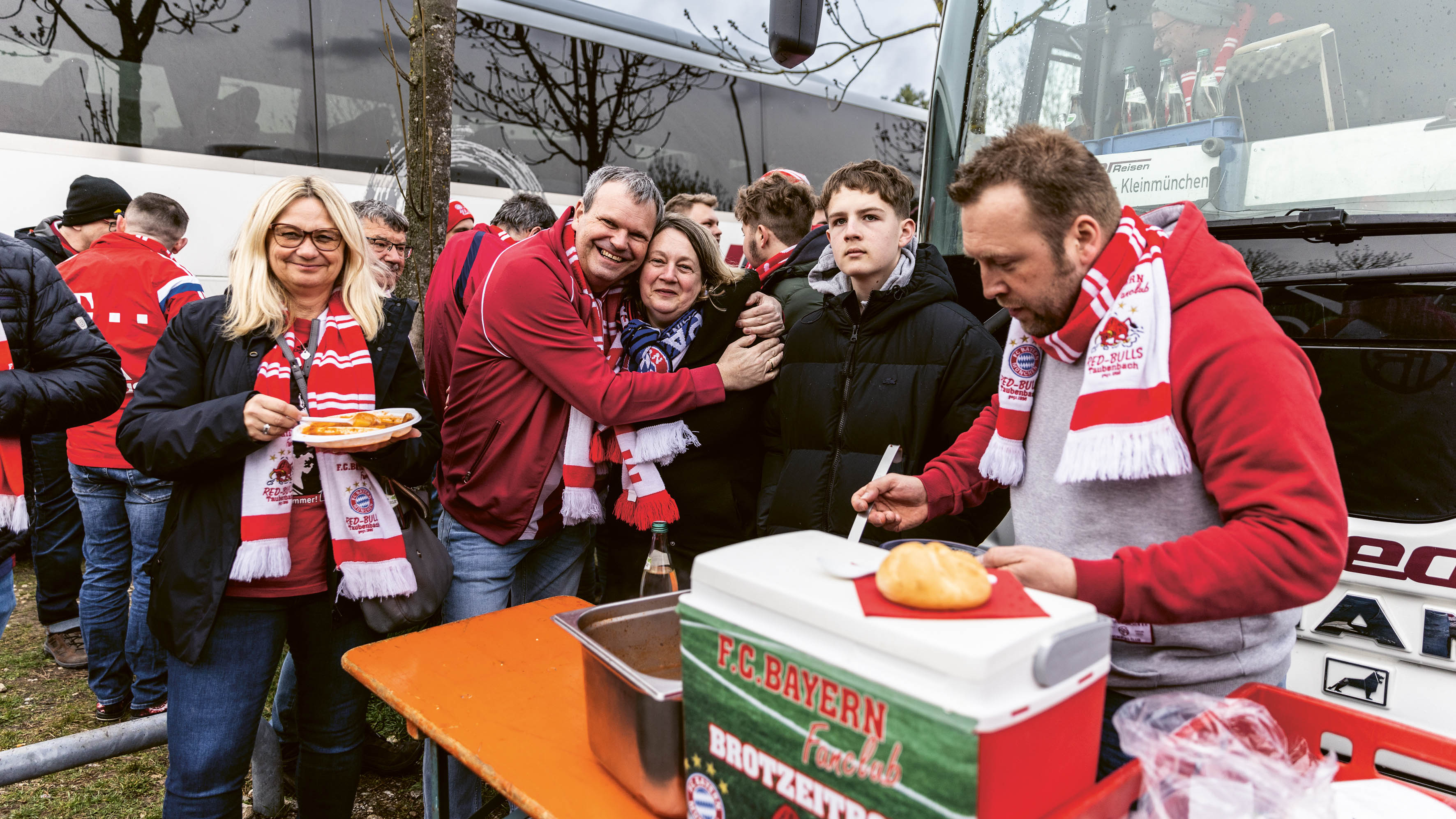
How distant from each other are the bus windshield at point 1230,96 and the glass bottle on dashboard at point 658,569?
67.5 inches

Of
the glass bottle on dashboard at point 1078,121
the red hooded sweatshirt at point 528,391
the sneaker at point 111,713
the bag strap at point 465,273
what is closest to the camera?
the red hooded sweatshirt at point 528,391

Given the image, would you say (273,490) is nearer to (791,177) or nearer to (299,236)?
(299,236)

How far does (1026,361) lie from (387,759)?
9.75 ft

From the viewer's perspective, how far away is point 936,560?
101cm

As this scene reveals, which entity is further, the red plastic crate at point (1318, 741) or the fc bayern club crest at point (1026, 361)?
the fc bayern club crest at point (1026, 361)

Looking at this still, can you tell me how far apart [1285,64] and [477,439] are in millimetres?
2603

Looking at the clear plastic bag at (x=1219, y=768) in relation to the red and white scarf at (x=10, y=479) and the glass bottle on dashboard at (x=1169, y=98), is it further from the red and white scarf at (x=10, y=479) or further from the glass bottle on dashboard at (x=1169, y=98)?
the red and white scarf at (x=10, y=479)

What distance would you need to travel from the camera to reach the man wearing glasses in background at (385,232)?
4668 millimetres

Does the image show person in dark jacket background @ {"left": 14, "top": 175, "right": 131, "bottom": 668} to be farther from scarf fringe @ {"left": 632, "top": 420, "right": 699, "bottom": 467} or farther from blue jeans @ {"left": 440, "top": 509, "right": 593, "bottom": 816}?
scarf fringe @ {"left": 632, "top": 420, "right": 699, "bottom": 467}

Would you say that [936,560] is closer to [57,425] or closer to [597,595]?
[57,425]

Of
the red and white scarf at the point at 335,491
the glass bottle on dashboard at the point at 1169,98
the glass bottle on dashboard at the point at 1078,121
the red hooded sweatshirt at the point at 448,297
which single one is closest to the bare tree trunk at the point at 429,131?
the red hooded sweatshirt at the point at 448,297

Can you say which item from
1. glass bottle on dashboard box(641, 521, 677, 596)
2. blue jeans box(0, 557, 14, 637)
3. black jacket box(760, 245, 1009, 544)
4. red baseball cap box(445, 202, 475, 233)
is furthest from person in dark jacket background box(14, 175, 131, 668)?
black jacket box(760, 245, 1009, 544)

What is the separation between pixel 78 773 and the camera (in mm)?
3424

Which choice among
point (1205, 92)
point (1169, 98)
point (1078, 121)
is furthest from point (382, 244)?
point (1205, 92)
